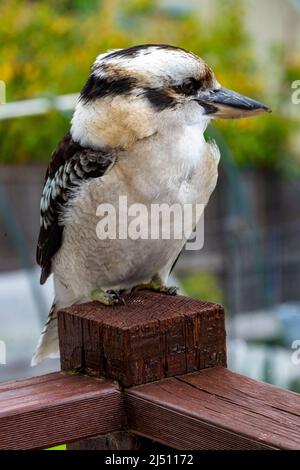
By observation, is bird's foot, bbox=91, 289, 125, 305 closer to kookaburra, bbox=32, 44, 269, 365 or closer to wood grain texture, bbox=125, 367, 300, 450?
kookaburra, bbox=32, 44, 269, 365

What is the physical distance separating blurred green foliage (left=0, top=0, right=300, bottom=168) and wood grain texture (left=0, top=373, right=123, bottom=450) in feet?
18.9

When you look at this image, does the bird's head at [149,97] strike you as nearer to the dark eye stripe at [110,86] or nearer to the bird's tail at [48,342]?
the dark eye stripe at [110,86]

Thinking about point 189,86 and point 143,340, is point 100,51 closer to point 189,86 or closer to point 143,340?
point 189,86

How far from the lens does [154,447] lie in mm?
1665

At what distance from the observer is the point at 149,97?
2391mm

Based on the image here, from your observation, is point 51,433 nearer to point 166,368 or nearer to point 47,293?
point 166,368

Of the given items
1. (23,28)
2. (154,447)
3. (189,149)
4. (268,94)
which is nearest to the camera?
(154,447)

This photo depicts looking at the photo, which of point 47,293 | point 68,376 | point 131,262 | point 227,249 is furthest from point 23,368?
point 68,376

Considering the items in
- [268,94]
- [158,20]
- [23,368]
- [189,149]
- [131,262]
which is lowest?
[23,368]

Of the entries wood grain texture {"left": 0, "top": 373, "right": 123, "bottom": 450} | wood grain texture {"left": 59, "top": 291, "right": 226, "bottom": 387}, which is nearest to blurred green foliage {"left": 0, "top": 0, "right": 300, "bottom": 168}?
wood grain texture {"left": 59, "top": 291, "right": 226, "bottom": 387}

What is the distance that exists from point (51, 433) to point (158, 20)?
322 inches

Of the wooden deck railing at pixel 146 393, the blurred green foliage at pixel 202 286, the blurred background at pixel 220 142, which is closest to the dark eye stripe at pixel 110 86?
the wooden deck railing at pixel 146 393

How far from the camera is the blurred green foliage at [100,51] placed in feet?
25.8

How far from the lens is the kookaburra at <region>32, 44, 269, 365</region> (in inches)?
93.9
